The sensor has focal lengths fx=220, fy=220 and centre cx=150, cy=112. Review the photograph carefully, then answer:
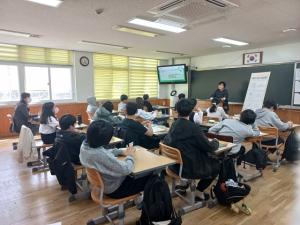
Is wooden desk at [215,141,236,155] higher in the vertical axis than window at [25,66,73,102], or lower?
lower

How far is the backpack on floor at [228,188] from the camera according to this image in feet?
8.39

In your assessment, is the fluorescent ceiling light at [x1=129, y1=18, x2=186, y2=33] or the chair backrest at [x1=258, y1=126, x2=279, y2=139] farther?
the fluorescent ceiling light at [x1=129, y1=18, x2=186, y2=33]

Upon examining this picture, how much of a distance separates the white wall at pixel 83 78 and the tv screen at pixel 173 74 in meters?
2.75

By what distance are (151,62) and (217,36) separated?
469 centimetres

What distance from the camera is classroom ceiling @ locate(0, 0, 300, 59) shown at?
3.23 metres

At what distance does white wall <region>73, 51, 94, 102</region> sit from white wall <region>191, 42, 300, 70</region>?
417 centimetres

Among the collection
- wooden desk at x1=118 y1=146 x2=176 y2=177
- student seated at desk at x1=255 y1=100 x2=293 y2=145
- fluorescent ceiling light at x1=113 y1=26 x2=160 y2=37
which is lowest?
wooden desk at x1=118 y1=146 x2=176 y2=177

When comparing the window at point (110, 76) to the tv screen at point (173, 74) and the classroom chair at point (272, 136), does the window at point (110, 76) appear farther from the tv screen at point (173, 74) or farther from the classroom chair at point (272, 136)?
the classroom chair at point (272, 136)

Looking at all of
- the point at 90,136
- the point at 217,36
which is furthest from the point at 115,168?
the point at 217,36

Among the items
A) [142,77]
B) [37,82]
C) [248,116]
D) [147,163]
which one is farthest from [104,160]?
[142,77]

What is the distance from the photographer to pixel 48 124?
154 inches

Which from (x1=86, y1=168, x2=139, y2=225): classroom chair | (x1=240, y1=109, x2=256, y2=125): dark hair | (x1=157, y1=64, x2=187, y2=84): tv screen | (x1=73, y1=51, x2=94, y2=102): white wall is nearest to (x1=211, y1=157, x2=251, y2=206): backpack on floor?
(x1=240, y1=109, x2=256, y2=125): dark hair

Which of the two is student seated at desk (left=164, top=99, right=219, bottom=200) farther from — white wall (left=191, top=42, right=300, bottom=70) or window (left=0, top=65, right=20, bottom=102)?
window (left=0, top=65, right=20, bottom=102)

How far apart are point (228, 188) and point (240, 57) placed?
6.04 meters
